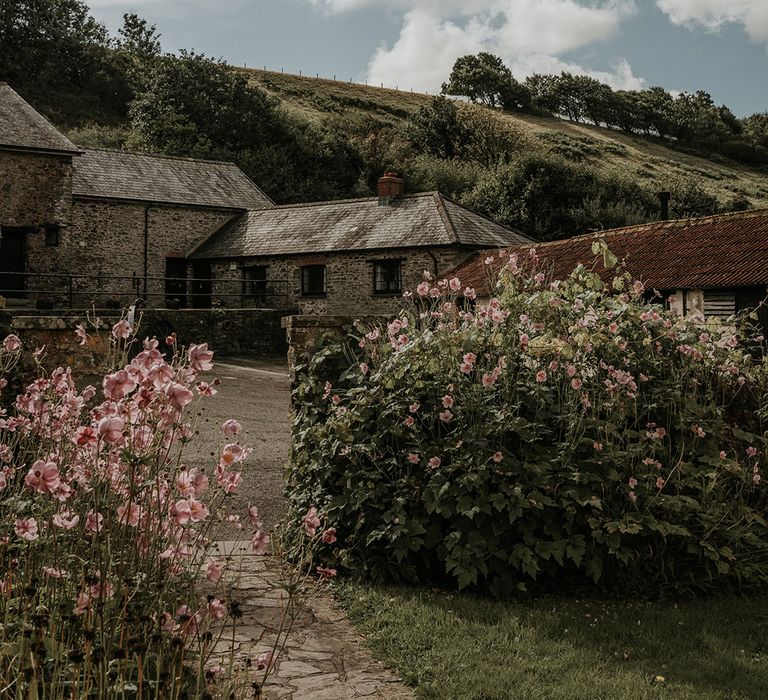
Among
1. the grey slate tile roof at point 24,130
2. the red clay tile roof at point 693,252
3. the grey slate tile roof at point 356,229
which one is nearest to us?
the red clay tile roof at point 693,252

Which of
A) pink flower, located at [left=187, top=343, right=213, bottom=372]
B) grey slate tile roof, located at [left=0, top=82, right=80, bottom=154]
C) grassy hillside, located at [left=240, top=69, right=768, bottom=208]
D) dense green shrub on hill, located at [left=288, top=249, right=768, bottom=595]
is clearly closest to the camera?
pink flower, located at [left=187, top=343, right=213, bottom=372]

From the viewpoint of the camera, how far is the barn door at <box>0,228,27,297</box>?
2677cm

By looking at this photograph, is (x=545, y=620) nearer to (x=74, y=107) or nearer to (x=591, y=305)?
(x=591, y=305)

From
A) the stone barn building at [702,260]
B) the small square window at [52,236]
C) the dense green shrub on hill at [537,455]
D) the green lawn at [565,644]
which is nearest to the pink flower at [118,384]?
the green lawn at [565,644]

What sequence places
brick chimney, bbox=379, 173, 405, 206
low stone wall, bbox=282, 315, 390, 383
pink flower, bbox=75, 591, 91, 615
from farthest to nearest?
brick chimney, bbox=379, 173, 405, 206 < low stone wall, bbox=282, 315, 390, 383 < pink flower, bbox=75, 591, 91, 615

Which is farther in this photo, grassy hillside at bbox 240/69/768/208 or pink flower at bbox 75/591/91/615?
grassy hillside at bbox 240/69/768/208

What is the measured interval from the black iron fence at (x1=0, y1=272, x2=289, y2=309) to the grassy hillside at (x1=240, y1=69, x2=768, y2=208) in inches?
1187

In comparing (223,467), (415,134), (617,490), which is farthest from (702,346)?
(415,134)

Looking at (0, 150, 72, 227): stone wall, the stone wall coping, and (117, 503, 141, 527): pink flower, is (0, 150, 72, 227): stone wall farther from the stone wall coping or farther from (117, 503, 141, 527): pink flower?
(117, 503, 141, 527): pink flower

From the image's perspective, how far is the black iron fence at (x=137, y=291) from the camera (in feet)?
88.1

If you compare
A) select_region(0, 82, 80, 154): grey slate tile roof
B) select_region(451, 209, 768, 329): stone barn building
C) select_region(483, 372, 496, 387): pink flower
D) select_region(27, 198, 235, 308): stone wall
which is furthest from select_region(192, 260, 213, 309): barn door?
select_region(483, 372, 496, 387): pink flower

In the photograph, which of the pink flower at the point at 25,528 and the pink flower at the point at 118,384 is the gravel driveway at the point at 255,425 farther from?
the pink flower at the point at 118,384

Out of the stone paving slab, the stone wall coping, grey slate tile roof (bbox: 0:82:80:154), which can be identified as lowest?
the stone paving slab

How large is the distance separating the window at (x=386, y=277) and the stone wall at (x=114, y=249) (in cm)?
731
